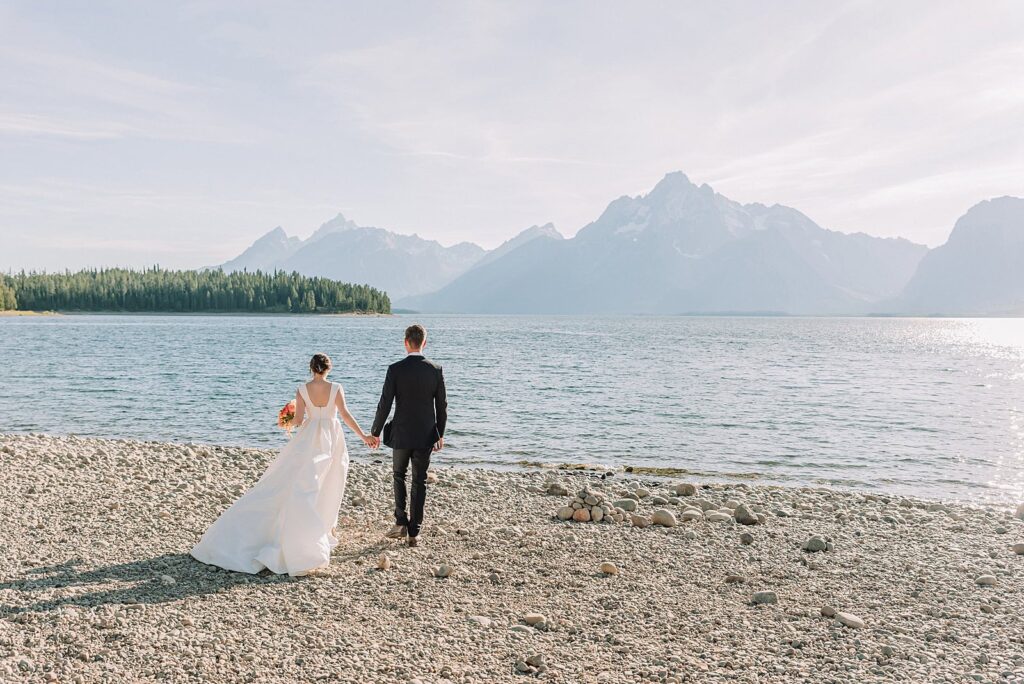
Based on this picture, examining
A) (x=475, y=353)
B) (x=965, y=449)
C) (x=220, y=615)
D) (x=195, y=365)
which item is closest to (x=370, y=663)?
(x=220, y=615)

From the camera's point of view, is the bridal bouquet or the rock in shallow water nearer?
the bridal bouquet

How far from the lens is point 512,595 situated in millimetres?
9461

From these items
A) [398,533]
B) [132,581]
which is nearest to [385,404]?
[398,533]

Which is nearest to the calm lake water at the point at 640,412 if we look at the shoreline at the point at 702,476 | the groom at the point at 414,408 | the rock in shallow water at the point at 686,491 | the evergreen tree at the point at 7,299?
the shoreline at the point at 702,476

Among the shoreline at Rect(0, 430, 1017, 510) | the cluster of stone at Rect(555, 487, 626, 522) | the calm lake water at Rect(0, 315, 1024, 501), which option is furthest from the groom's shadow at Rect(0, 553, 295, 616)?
the calm lake water at Rect(0, 315, 1024, 501)

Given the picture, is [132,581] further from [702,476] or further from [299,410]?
[702,476]

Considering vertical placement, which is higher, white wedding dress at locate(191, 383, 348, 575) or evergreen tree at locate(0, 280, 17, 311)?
evergreen tree at locate(0, 280, 17, 311)

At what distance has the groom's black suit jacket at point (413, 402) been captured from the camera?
10750mm

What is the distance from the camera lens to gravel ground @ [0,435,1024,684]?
23.9 ft

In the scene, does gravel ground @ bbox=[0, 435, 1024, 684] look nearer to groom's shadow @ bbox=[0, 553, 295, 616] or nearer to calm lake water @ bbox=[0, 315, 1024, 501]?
groom's shadow @ bbox=[0, 553, 295, 616]

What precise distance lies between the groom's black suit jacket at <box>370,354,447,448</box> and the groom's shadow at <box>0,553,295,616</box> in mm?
2529

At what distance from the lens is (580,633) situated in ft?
27.0

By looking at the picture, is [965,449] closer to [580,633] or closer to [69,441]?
[580,633]

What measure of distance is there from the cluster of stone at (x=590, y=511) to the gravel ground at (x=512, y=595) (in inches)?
3.3
